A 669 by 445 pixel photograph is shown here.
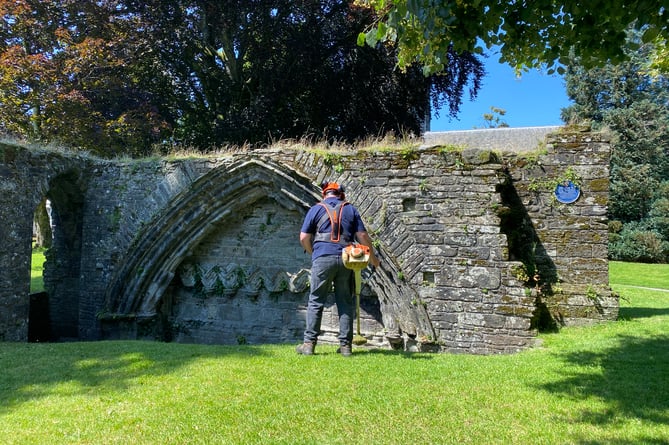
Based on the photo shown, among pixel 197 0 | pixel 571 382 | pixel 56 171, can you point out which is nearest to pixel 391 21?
pixel 571 382

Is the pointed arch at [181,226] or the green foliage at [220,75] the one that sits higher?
the green foliage at [220,75]

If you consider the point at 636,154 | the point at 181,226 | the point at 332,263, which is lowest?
the point at 332,263

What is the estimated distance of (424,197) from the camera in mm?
7273

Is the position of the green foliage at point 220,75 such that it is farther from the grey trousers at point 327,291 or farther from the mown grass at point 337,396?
the mown grass at point 337,396

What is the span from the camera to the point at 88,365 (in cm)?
523

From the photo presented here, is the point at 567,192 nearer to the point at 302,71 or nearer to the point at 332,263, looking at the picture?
the point at 332,263

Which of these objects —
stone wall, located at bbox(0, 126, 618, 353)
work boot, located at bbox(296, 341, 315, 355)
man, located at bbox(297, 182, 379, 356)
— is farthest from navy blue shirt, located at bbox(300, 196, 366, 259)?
stone wall, located at bbox(0, 126, 618, 353)

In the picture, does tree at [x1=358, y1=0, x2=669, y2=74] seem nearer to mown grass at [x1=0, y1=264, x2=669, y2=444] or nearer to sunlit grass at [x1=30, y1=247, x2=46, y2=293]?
mown grass at [x1=0, y1=264, x2=669, y2=444]

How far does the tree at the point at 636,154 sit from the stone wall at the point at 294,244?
1724cm

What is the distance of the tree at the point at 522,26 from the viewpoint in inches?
147

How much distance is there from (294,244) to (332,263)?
357 cm

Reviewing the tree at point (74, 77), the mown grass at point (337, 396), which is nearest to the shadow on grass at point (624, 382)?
the mown grass at point (337, 396)

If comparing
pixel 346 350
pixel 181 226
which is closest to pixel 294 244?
pixel 181 226

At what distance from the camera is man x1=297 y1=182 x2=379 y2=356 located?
17.6ft
